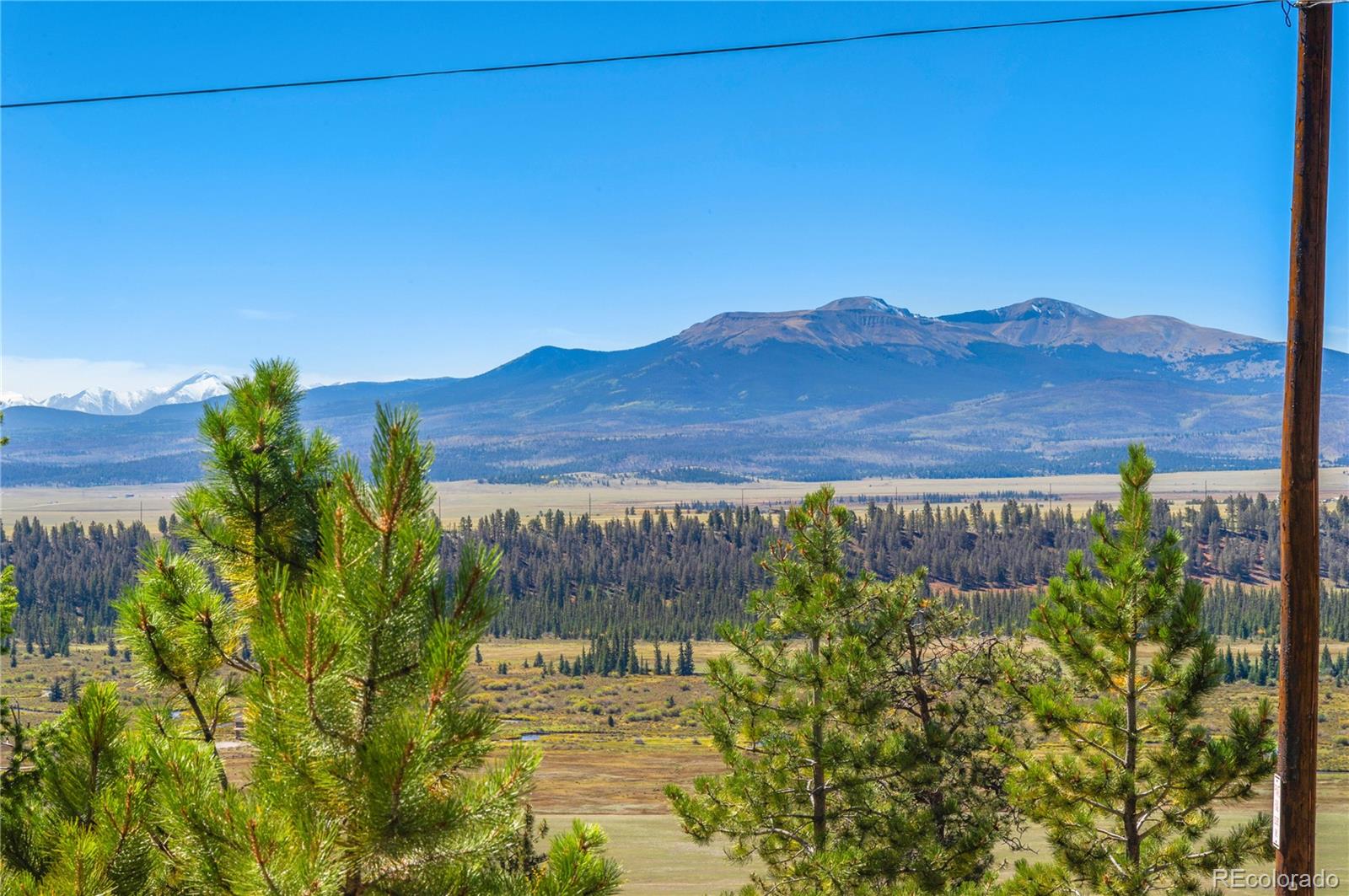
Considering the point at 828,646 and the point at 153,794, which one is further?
the point at 828,646

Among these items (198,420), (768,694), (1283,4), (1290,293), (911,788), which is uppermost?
(1283,4)

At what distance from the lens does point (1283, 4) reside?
26.8 ft

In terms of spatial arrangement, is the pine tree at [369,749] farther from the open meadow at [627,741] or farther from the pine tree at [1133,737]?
the pine tree at [1133,737]

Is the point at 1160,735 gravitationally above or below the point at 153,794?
below

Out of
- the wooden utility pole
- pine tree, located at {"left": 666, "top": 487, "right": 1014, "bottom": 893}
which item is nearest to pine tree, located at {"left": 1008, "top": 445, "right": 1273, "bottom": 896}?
pine tree, located at {"left": 666, "top": 487, "right": 1014, "bottom": 893}

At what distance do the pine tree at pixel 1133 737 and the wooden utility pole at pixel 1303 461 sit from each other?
671cm

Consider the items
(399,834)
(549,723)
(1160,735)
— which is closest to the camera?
(399,834)

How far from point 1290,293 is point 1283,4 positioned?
75.5 inches

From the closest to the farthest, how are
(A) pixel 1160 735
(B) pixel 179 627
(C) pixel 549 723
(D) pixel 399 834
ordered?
1. (D) pixel 399 834
2. (B) pixel 179 627
3. (A) pixel 1160 735
4. (C) pixel 549 723

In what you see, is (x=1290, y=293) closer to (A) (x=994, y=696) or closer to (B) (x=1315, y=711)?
(B) (x=1315, y=711)

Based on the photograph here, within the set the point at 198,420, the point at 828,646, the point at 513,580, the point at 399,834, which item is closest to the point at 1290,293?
the point at 399,834
